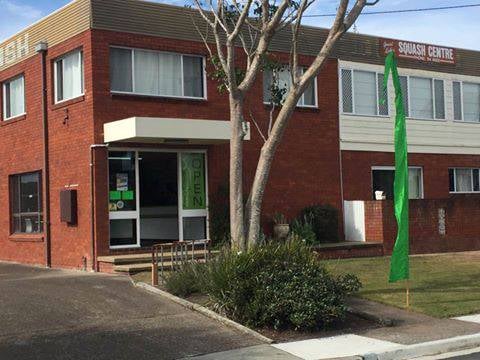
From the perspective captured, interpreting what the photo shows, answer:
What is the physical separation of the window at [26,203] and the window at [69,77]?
2.44 meters

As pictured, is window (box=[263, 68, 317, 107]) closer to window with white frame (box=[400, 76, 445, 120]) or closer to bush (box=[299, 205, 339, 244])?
bush (box=[299, 205, 339, 244])

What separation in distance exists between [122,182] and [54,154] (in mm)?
2380

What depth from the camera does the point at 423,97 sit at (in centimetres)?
2272

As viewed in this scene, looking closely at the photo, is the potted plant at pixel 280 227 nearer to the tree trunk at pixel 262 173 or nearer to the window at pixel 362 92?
the window at pixel 362 92

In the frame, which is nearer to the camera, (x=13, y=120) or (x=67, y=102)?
(x=67, y=102)

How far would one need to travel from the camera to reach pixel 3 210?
19.7 metres

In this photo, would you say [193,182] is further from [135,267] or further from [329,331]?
[329,331]

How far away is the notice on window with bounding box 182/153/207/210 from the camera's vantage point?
55.9 ft

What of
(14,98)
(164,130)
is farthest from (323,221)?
(14,98)

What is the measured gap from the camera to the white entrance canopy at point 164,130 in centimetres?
1469

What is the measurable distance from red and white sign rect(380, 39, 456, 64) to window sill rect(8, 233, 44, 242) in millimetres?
11998

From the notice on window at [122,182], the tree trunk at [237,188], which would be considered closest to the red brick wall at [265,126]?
the notice on window at [122,182]

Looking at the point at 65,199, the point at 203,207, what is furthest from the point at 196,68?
the point at 65,199

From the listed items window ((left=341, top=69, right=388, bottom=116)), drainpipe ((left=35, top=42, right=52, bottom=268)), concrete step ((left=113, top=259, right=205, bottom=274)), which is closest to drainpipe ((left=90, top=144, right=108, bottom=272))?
concrete step ((left=113, top=259, right=205, bottom=274))
